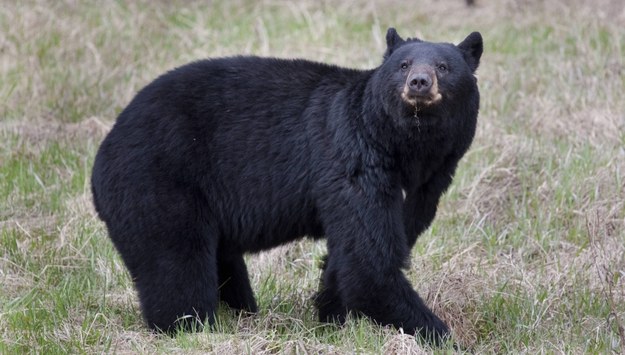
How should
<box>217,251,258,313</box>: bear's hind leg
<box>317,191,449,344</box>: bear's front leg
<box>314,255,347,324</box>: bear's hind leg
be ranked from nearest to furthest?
<box>317,191,449,344</box>: bear's front leg
<box>314,255,347,324</box>: bear's hind leg
<box>217,251,258,313</box>: bear's hind leg

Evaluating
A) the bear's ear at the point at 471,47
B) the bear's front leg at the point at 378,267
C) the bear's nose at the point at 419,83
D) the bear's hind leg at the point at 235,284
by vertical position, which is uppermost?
the bear's ear at the point at 471,47

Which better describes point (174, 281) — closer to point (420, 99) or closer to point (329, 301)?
point (329, 301)

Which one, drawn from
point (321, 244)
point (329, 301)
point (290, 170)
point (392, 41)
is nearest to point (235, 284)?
point (329, 301)

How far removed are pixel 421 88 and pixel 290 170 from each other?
0.90 meters

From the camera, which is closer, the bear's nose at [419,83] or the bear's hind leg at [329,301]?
the bear's nose at [419,83]

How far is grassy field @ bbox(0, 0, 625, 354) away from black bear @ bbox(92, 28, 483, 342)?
28 centimetres

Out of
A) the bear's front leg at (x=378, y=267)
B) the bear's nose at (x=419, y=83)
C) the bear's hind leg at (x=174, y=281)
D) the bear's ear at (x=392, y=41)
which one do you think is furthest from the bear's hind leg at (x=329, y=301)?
the bear's ear at (x=392, y=41)

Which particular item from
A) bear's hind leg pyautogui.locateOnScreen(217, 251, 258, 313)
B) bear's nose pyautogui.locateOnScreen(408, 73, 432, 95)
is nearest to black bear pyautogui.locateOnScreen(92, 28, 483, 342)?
bear's nose pyautogui.locateOnScreen(408, 73, 432, 95)

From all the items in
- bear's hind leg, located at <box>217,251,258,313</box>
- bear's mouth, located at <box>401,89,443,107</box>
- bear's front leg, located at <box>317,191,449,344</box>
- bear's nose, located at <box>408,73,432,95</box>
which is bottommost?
bear's hind leg, located at <box>217,251,258,313</box>

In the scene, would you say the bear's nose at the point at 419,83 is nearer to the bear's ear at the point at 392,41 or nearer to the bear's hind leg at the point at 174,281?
the bear's ear at the point at 392,41

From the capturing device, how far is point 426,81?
16.1ft

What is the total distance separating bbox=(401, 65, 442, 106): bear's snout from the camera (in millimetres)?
4898

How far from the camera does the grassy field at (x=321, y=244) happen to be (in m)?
5.30

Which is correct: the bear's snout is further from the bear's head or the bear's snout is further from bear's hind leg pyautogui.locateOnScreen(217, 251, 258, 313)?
bear's hind leg pyautogui.locateOnScreen(217, 251, 258, 313)
